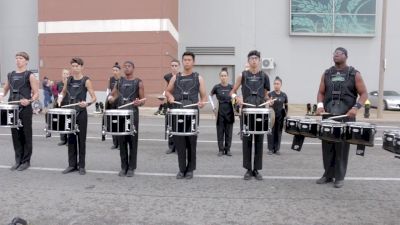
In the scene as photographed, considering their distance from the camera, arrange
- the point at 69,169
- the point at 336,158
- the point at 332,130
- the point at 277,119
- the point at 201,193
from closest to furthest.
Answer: the point at 332,130 < the point at 201,193 < the point at 336,158 < the point at 69,169 < the point at 277,119

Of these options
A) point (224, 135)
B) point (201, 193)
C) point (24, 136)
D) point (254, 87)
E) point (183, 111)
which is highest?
point (254, 87)

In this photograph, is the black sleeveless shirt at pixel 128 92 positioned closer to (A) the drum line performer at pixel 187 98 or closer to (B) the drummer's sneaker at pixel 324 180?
(A) the drum line performer at pixel 187 98

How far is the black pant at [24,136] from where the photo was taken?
8211 millimetres

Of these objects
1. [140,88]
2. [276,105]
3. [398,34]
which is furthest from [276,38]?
[140,88]

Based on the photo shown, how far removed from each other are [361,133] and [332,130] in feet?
1.33

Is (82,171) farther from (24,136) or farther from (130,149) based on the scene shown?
(24,136)

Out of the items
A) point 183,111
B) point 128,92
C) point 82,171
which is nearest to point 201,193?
point 183,111

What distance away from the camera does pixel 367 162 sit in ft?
31.0

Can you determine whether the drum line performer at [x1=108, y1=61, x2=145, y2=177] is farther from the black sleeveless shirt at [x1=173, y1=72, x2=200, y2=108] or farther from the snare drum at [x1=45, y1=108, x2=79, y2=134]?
the snare drum at [x1=45, y1=108, x2=79, y2=134]

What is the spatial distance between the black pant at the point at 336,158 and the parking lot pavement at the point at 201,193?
230 millimetres

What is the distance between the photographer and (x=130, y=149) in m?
7.99

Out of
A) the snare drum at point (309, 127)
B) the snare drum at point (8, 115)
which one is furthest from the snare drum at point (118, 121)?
the snare drum at point (309, 127)

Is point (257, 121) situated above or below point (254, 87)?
below

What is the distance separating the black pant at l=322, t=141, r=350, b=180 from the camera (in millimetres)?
7117
